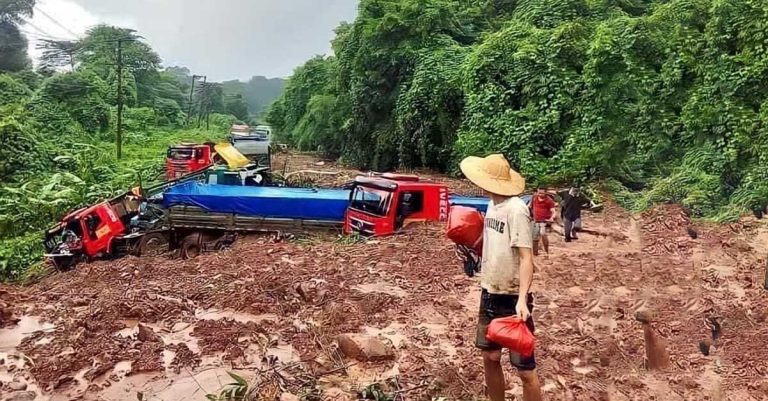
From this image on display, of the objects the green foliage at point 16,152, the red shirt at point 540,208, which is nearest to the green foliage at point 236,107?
the green foliage at point 16,152

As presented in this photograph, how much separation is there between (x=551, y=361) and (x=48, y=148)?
23330 mm

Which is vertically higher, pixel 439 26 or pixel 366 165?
pixel 439 26

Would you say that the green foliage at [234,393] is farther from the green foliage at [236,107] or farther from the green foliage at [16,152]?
the green foliage at [236,107]

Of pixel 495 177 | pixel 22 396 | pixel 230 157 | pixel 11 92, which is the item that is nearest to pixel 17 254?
pixel 230 157

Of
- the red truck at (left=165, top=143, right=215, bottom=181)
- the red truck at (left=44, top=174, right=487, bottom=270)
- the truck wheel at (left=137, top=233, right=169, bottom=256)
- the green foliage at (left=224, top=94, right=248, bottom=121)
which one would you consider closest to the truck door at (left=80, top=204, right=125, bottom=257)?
the red truck at (left=44, top=174, right=487, bottom=270)

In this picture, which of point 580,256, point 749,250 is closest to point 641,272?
point 580,256

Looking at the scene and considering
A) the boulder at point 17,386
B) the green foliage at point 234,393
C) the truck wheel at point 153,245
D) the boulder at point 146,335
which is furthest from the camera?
the truck wheel at point 153,245

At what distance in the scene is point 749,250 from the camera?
9.47 metres

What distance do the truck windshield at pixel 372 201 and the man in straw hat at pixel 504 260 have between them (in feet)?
24.9

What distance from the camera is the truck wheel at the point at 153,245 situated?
12445 mm

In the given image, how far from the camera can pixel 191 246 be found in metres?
12.9

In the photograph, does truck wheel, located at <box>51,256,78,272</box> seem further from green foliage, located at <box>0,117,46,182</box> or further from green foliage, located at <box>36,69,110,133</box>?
green foliage, located at <box>36,69,110,133</box>

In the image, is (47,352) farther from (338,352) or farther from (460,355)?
(460,355)

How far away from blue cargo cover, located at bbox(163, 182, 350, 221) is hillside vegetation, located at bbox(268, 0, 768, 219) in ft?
22.9
